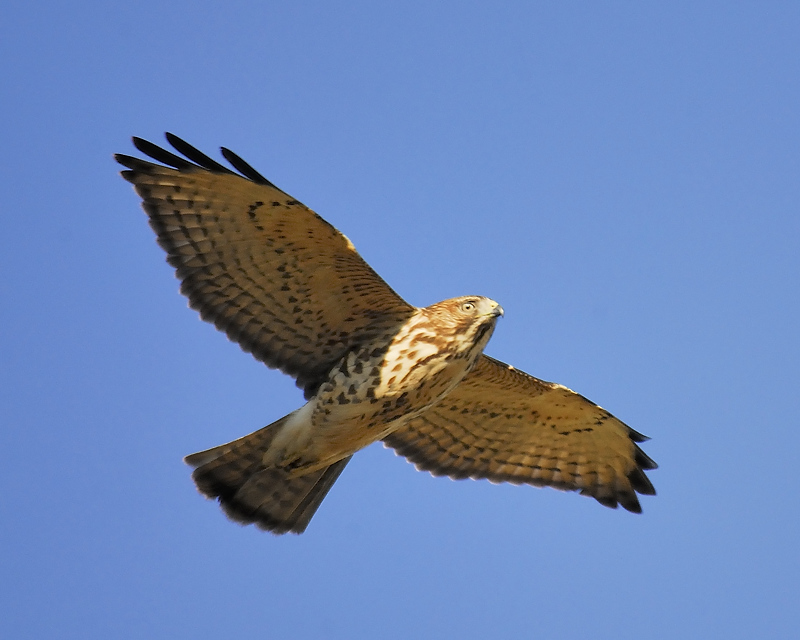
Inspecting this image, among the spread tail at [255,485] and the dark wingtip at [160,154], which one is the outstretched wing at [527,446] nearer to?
the spread tail at [255,485]

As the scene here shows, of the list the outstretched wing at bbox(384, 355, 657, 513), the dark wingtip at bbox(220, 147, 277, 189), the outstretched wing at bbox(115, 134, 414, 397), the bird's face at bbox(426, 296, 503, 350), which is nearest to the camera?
the dark wingtip at bbox(220, 147, 277, 189)

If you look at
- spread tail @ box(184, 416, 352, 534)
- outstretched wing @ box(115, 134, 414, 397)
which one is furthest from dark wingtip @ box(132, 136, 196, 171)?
spread tail @ box(184, 416, 352, 534)

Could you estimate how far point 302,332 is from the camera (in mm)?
8977

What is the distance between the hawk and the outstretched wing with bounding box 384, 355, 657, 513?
0.29 ft

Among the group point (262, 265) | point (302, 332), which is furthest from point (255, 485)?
point (262, 265)

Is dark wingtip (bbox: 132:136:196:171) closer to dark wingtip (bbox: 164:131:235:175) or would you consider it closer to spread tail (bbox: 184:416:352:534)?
dark wingtip (bbox: 164:131:235:175)

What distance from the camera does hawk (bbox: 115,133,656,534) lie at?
8.30 metres

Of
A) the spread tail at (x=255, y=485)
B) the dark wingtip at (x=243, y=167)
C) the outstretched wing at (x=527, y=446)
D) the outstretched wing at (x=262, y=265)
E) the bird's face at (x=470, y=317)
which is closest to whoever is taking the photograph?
the dark wingtip at (x=243, y=167)

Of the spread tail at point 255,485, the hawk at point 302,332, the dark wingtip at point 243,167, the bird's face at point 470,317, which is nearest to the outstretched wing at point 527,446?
the hawk at point 302,332

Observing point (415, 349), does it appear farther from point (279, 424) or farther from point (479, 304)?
point (279, 424)

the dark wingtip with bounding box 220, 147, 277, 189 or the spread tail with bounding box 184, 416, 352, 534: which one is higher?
the dark wingtip with bounding box 220, 147, 277, 189

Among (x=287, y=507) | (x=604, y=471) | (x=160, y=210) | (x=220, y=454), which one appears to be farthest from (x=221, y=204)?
(x=604, y=471)

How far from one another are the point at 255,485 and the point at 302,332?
1314 millimetres

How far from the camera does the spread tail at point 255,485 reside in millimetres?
8773
